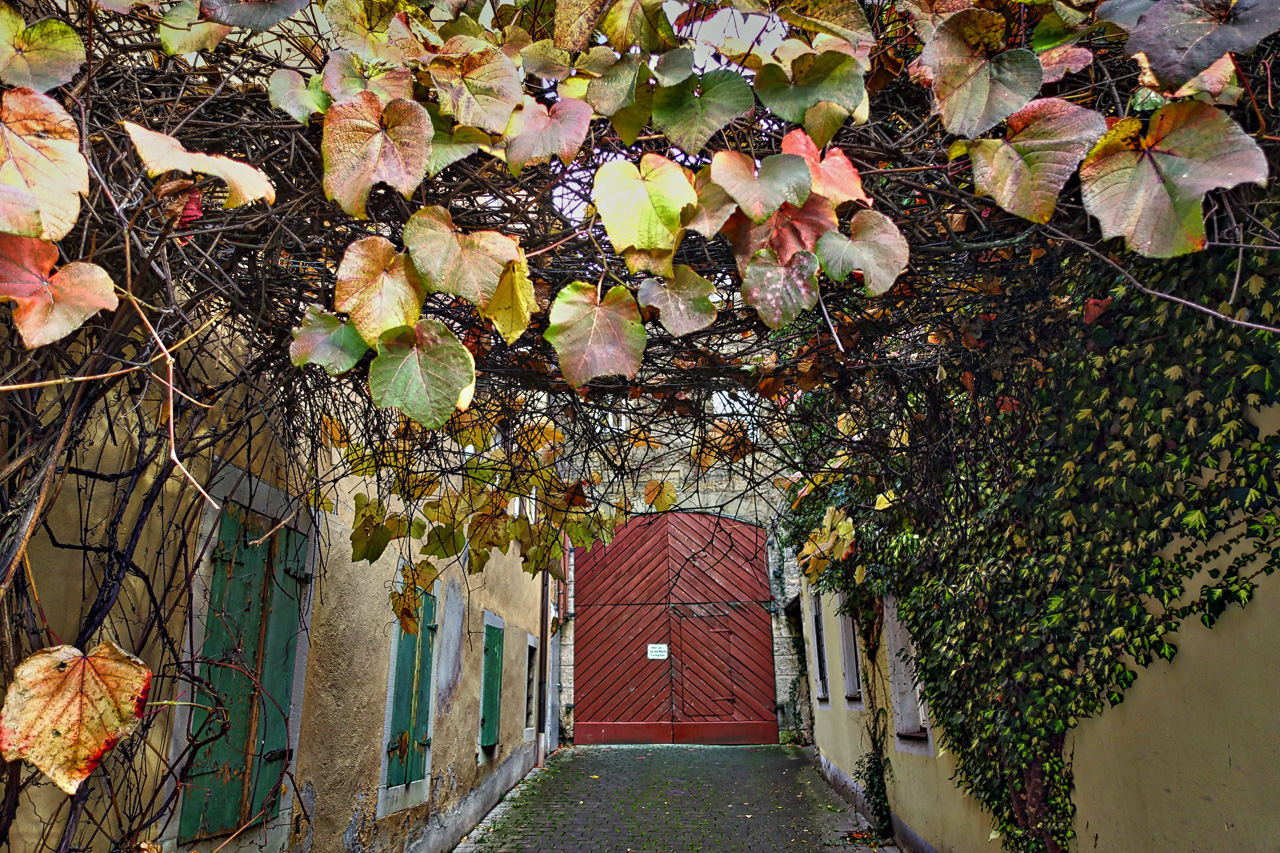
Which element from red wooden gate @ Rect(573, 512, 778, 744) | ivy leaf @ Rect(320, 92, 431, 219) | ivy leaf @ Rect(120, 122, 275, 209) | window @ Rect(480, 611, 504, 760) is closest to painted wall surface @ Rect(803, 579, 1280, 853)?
ivy leaf @ Rect(320, 92, 431, 219)

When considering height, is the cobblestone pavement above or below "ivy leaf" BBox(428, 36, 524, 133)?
below

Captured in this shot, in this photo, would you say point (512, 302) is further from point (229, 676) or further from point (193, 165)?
point (229, 676)

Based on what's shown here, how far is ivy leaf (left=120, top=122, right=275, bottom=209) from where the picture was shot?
916 millimetres

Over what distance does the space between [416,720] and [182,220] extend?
12.5 feet

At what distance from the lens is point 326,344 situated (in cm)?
124

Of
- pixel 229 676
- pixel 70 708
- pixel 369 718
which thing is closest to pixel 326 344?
pixel 70 708

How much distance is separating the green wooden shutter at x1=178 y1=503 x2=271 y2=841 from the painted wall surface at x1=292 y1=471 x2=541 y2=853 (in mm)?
267

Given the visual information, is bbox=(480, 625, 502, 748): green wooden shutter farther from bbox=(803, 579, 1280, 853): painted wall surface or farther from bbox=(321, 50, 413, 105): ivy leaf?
bbox=(321, 50, 413, 105): ivy leaf

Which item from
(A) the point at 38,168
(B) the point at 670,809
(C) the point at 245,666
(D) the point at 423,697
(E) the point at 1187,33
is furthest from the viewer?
(B) the point at 670,809

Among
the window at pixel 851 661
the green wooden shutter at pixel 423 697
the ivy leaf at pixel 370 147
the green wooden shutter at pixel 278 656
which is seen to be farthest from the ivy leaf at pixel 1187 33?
the window at pixel 851 661

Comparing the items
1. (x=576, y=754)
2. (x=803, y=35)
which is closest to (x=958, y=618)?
(x=803, y=35)

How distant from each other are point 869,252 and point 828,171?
140 millimetres

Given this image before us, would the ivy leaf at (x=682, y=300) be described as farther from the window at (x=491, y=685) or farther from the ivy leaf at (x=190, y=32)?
the window at (x=491, y=685)

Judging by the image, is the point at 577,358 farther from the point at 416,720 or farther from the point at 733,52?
the point at 416,720
